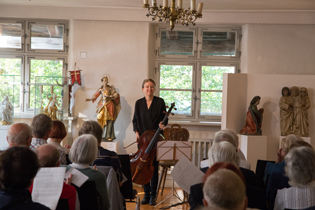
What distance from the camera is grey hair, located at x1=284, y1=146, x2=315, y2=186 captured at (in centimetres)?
204

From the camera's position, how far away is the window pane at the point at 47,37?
22.2 ft

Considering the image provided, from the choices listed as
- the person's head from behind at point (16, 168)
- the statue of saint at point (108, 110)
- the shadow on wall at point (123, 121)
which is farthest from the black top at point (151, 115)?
the person's head from behind at point (16, 168)

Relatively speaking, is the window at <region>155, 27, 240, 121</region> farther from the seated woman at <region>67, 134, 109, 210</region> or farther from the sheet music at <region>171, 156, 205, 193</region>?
the seated woman at <region>67, 134, 109, 210</region>

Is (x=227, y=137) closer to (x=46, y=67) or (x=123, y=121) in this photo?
(x=123, y=121)

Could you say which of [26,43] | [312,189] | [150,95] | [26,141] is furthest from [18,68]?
[312,189]

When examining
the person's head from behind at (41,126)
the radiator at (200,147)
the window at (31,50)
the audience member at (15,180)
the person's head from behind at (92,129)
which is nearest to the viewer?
the audience member at (15,180)

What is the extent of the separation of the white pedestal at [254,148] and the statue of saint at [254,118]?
11 centimetres

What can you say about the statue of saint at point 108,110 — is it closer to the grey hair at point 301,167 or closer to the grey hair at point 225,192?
the grey hair at point 301,167

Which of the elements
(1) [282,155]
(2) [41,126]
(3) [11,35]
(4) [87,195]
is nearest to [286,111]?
(1) [282,155]

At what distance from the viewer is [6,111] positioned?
18.9ft

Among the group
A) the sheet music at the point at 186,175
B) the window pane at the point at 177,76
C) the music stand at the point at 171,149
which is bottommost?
the music stand at the point at 171,149

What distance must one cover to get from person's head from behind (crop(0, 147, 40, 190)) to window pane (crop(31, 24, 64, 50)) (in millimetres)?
5569

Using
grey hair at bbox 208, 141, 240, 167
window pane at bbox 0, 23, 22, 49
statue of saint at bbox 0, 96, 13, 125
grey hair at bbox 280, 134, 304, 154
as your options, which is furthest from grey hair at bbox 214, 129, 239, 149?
window pane at bbox 0, 23, 22, 49

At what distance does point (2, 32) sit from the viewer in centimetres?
677
